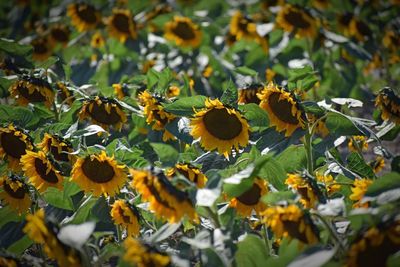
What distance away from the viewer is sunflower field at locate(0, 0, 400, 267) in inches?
65.0

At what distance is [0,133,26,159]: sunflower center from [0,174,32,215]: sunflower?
0.14m

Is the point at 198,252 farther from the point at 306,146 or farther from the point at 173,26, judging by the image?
the point at 173,26

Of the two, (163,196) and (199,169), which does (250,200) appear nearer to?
(199,169)

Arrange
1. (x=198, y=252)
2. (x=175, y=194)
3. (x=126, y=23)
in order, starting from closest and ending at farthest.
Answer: (x=175, y=194) < (x=198, y=252) < (x=126, y=23)

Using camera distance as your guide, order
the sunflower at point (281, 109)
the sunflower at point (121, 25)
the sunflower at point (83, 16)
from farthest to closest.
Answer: the sunflower at point (83, 16) < the sunflower at point (121, 25) < the sunflower at point (281, 109)

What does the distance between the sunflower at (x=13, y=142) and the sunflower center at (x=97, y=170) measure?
10.8 inches

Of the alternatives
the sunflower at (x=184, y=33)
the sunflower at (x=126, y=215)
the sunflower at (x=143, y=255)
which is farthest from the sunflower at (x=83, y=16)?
the sunflower at (x=143, y=255)

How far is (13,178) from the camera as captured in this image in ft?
7.09

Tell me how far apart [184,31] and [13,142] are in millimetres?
1770

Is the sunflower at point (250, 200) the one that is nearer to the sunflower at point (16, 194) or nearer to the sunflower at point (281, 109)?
the sunflower at point (281, 109)

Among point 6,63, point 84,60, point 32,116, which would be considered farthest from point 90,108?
point 84,60

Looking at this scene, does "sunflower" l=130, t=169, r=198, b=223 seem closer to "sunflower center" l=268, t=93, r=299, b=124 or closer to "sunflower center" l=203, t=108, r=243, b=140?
"sunflower center" l=203, t=108, r=243, b=140

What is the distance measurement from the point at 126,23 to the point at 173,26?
10.0 inches

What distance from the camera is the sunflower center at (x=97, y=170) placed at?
2.07m
